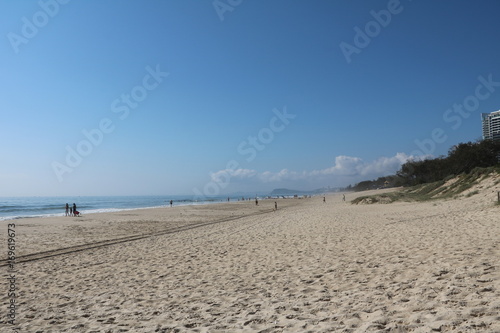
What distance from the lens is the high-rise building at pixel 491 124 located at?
75281 millimetres

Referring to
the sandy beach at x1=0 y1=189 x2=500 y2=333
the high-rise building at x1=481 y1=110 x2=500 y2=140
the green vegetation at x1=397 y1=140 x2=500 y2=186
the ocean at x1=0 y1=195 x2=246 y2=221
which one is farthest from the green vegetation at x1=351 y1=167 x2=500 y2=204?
the high-rise building at x1=481 y1=110 x2=500 y2=140

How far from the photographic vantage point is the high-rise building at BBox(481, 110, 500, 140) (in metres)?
75.3

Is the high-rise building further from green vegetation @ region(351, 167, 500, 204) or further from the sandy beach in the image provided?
the sandy beach

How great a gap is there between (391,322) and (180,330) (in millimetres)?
3216

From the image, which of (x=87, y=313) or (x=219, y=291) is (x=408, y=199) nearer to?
(x=219, y=291)

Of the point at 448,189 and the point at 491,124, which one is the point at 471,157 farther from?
the point at 491,124

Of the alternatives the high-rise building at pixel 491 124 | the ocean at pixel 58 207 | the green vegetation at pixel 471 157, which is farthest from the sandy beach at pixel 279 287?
the high-rise building at pixel 491 124

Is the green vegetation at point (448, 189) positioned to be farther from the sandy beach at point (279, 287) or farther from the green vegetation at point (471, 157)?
the sandy beach at point (279, 287)

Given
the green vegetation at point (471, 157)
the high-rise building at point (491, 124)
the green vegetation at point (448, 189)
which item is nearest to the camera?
the green vegetation at point (448, 189)

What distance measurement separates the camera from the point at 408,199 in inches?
1260

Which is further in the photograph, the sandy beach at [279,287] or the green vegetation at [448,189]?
the green vegetation at [448,189]

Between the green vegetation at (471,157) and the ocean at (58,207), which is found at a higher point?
the green vegetation at (471,157)

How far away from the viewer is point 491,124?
77.8m

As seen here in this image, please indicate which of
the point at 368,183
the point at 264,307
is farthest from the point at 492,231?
the point at 368,183
